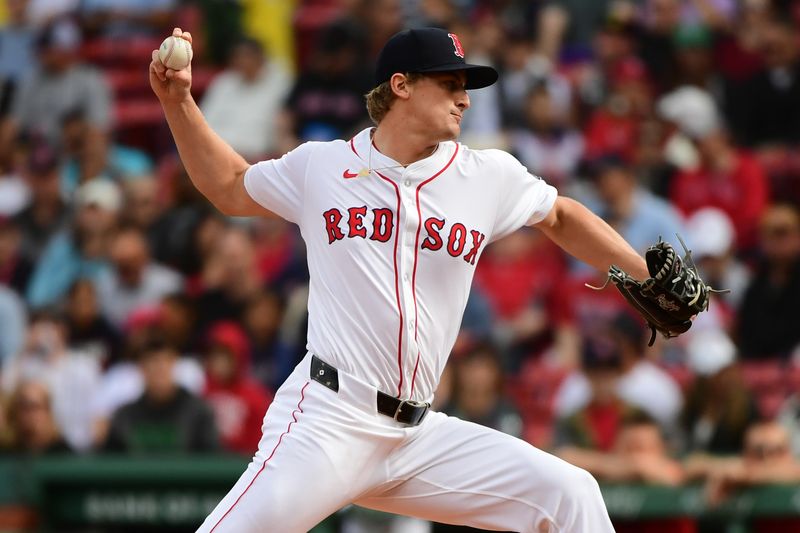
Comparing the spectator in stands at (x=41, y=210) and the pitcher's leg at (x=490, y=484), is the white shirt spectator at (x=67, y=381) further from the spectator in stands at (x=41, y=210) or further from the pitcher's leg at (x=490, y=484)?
the pitcher's leg at (x=490, y=484)

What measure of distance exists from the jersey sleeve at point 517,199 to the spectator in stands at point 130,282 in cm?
513

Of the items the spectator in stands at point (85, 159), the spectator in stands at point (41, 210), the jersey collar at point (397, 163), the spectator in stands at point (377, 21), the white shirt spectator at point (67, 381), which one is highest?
the spectator in stands at point (377, 21)

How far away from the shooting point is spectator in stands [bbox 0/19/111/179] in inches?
444

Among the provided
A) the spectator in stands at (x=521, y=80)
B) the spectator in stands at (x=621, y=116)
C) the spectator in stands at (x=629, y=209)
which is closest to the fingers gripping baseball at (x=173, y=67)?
the spectator in stands at (x=629, y=209)

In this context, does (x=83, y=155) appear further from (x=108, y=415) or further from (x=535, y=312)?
(x=535, y=312)

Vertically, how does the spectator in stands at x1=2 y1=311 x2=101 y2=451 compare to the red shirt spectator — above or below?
below

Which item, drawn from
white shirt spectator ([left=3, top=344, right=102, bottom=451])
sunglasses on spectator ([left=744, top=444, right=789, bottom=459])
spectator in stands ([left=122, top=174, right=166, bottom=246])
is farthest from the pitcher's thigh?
spectator in stands ([left=122, top=174, right=166, bottom=246])

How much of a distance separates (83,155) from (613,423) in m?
5.13

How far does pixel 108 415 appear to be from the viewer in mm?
8211

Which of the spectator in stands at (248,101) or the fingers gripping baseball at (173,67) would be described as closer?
the fingers gripping baseball at (173,67)

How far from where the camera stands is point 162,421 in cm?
770

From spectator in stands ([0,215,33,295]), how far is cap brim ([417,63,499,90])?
621 centimetres

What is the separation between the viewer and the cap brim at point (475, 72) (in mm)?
4406

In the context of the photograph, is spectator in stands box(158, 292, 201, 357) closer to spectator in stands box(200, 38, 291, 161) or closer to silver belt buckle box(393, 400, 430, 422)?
spectator in stands box(200, 38, 291, 161)
